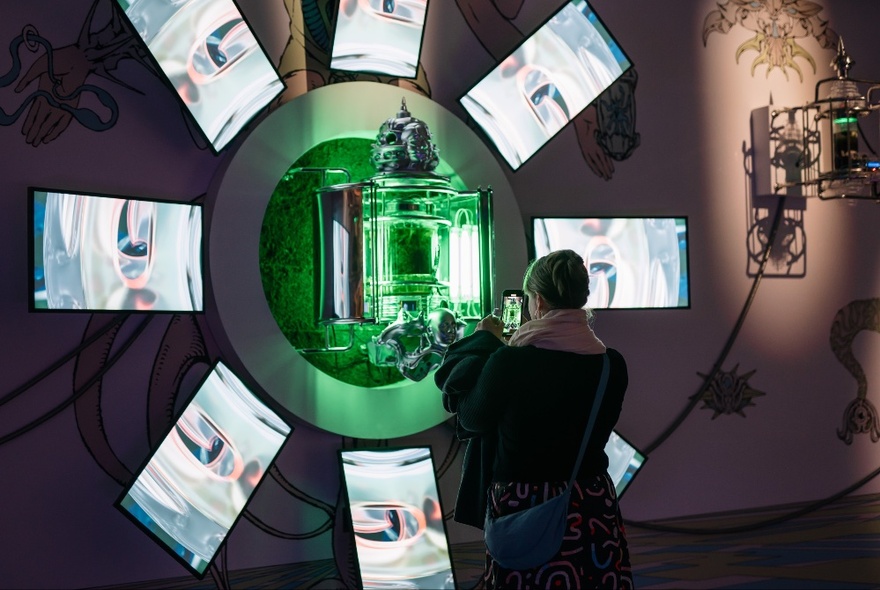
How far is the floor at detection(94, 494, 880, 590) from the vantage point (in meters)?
3.74

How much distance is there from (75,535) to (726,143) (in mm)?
2634

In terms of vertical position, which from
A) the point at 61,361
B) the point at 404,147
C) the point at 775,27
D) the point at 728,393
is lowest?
the point at 728,393

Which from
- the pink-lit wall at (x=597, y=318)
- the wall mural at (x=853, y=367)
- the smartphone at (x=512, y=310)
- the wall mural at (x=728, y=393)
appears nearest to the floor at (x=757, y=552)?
the pink-lit wall at (x=597, y=318)

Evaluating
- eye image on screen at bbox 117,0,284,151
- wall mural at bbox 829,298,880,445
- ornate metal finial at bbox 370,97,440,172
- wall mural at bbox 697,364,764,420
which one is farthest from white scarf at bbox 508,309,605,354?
wall mural at bbox 829,298,880,445

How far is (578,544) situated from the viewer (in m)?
2.39

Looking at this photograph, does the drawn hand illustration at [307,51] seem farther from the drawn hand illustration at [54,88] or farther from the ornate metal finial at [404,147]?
the drawn hand illustration at [54,88]

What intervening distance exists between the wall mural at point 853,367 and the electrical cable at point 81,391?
267 centimetres

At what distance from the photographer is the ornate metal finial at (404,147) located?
3.12 meters

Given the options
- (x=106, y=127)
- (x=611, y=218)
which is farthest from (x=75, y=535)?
(x=611, y=218)

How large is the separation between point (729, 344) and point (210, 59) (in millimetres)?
2147

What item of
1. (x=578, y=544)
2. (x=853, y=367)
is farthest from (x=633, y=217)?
(x=578, y=544)

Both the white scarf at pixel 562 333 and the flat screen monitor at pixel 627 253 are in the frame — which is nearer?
the white scarf at pixel 562 333

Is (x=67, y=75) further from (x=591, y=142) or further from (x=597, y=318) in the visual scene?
(x=597, y=318)

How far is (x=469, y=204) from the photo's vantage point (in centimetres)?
324
